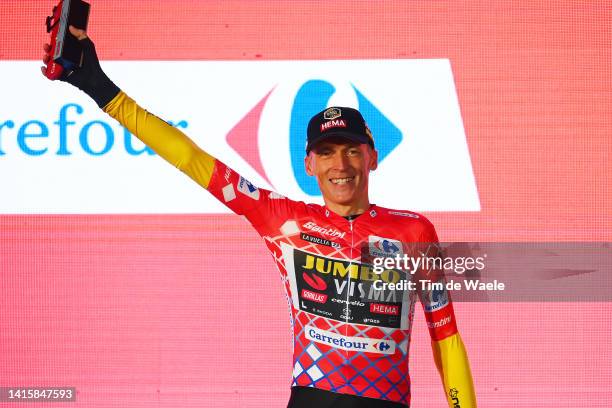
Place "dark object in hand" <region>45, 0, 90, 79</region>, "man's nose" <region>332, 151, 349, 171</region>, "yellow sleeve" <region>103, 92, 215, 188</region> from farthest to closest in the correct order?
"man's nose" <region>332, 151, 349, 171</region> → "yellow sleeve" <region>103, 92, 215, 188</region> → "dark object in hand" <region>45, 0, 90, 79</region>

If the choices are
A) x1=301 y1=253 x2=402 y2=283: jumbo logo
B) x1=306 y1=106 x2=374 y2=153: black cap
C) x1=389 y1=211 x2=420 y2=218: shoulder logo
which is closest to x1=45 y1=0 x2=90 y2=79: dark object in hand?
x1=306 y1=106 x2=374 y2=153: black cap

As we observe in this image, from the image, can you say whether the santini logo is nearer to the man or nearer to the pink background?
the man

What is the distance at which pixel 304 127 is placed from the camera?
338cm

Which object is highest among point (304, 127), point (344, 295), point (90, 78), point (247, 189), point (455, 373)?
point (304, 127)

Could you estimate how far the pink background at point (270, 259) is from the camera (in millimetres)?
3369

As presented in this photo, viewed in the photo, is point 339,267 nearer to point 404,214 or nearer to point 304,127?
point 404,214

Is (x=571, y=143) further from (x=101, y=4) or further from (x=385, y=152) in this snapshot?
(x=101, y=4)

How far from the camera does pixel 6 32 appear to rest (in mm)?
3438

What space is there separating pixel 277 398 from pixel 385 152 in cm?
111

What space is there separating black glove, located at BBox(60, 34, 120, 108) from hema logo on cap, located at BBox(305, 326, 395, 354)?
77cm

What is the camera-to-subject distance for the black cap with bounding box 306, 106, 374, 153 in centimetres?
202

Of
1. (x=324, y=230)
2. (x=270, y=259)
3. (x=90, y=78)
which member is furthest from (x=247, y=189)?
(x=270, y=259)

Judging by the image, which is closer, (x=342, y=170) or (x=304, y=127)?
(x=342, y=170)

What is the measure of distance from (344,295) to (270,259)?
1.36 meters
